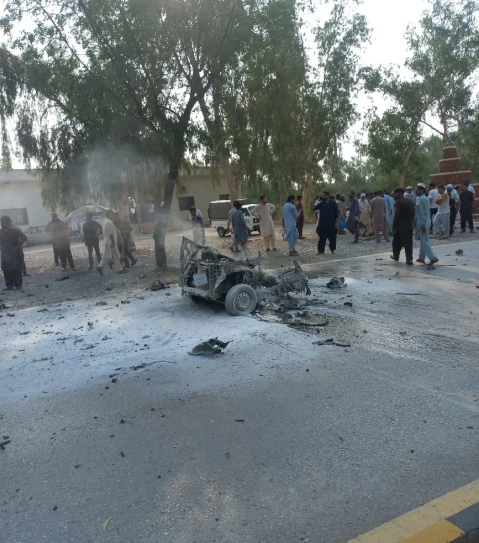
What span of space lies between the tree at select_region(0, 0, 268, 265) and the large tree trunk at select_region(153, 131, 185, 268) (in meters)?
0.03

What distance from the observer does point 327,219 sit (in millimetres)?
15188

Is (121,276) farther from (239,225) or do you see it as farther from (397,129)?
(397,129)

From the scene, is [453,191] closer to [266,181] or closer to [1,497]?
[266,181]

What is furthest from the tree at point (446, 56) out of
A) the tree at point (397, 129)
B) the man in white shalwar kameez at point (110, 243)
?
the man in white shalwar kameez at point (110, 243)

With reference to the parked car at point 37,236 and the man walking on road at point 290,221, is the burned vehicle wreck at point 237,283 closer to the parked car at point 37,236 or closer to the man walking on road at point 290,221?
the man walking on road at point 290,221

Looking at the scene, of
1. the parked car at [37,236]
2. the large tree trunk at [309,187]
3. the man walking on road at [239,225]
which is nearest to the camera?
the man walking on road at [239,225]

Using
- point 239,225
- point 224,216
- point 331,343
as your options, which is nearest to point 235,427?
point 331,343

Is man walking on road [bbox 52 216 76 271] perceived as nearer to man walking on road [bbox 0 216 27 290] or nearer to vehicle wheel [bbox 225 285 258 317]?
man walking on road [bbox 0 216 27 290]

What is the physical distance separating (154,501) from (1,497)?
0.99 m

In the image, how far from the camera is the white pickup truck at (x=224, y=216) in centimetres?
2453

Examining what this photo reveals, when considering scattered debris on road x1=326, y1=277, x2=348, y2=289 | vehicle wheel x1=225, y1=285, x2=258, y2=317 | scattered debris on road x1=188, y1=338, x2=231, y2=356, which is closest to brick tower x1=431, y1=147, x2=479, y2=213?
scattered debris on road x1=326, y1=277, x2=348, y2=289

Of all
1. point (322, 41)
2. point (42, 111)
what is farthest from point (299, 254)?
point (322, 41)

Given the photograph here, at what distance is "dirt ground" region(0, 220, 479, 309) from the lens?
1177 centimetres

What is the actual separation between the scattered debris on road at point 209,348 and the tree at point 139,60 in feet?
24.3
